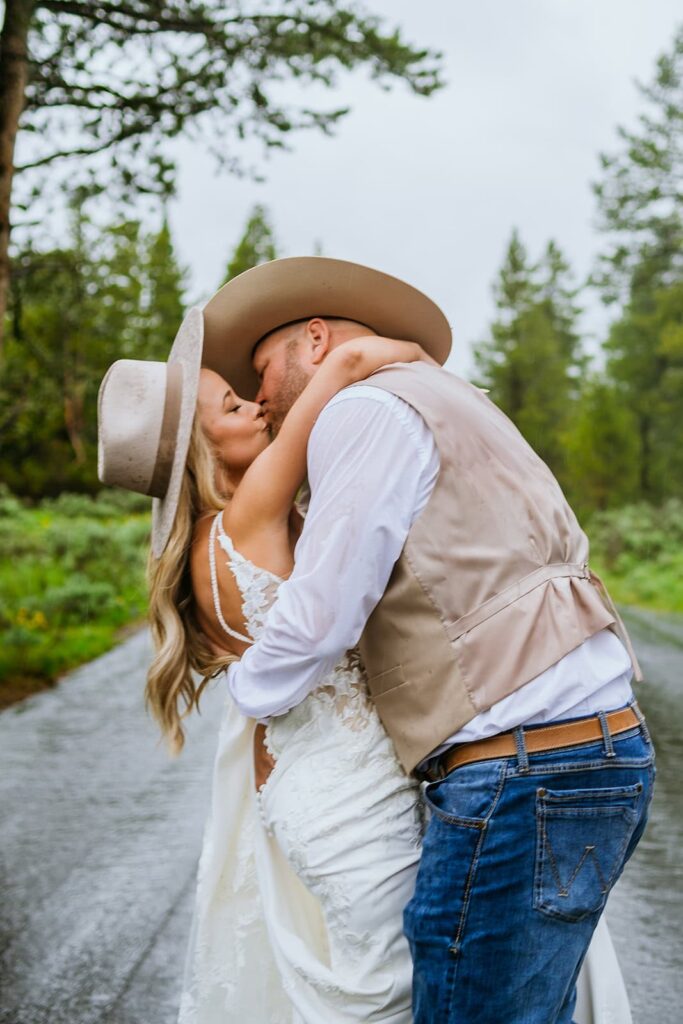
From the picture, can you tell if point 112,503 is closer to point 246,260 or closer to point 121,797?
point 246,260

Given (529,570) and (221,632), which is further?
(221,632)

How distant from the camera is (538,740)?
226cm

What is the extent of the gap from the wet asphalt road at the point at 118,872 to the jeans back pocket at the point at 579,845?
172cm

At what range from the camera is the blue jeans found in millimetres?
2229

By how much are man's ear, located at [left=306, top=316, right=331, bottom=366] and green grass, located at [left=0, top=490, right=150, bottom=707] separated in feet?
27.2

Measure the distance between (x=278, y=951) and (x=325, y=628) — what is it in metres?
0.84

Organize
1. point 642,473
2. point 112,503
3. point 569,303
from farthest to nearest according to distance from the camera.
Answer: point 569,303
point 642,473
point 112,503

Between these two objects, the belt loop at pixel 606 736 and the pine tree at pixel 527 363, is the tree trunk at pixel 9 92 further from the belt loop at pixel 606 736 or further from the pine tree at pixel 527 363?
the pine tree at pixel 527 363

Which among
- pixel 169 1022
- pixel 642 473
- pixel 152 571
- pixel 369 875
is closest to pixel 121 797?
pixel 169 1022

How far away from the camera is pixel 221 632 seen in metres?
2.91

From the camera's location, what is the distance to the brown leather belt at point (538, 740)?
2.26 metres

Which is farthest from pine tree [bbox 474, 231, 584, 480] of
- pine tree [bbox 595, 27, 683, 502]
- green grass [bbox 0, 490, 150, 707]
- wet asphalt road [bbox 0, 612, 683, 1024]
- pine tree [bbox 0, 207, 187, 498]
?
wet asphalt road [bbox 0, 612, 683, 1024]

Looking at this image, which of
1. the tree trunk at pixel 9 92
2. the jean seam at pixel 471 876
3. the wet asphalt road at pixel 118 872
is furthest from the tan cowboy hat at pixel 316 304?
the tree trunk at pixel 9 92

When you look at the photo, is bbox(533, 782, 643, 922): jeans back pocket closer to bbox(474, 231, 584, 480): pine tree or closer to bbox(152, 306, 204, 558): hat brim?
bbox(152, 306, 204, 558): hat brim
